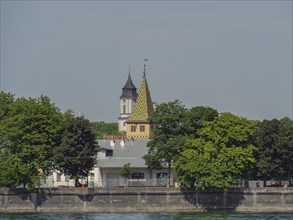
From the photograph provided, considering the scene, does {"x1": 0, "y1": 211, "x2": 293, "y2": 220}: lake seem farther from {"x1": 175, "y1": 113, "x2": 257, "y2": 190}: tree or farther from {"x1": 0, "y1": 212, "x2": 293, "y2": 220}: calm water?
{"x1": 175, "y1": 113, "x2": 257, "y2": 190}: tree

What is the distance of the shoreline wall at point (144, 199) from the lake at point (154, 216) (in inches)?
104

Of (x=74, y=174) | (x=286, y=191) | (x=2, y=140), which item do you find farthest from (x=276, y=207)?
(x=2, y=140)

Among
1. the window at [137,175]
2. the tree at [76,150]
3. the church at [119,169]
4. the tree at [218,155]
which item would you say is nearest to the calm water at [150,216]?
the tree at [218,155]

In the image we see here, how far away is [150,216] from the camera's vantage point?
125 m

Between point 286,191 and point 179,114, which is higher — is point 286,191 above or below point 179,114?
below

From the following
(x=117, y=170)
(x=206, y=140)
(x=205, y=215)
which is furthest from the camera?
(x=117, y=170)

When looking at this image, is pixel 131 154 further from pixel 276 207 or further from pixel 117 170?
pixel 276 207

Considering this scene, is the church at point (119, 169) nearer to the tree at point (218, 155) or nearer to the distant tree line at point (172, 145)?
the distant tree line at point (172, 145)

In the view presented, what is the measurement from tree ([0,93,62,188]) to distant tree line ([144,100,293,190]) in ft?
38.9

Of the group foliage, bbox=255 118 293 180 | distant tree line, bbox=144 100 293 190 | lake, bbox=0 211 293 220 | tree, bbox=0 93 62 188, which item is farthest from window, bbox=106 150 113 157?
lake, bbox=0 211 293 220

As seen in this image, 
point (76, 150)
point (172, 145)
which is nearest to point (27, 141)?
point (76, 150)

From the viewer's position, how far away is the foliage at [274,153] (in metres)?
136

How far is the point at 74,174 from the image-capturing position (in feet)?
446

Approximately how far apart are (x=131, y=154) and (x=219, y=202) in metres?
30.7
